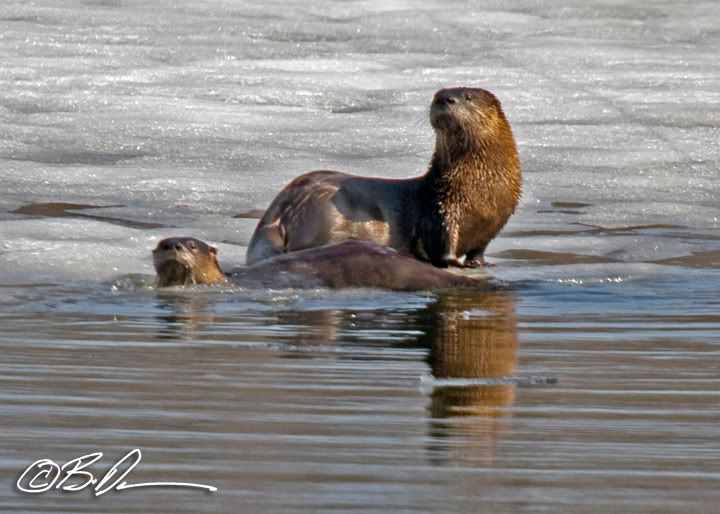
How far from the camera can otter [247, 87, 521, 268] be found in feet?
24.8

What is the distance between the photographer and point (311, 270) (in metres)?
6.56

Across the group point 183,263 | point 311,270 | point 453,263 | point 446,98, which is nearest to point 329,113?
point 446,98

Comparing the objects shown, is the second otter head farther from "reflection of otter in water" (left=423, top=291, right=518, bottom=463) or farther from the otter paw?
"reflection of otter in water" (left=423, top=291, right=518, bottom=463)

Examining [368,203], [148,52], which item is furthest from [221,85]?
[368,203]

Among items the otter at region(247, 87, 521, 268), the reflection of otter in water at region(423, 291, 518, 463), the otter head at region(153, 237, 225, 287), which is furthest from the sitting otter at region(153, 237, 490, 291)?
the otter at region(247, 87, 521, 268)

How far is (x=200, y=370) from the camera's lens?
165 inches

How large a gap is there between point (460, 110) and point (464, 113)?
2 centimetres

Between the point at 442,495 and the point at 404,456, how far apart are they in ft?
1.03

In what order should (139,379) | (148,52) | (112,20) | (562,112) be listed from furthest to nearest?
1. (112,20)
2. (148,52)
3. (562,112)
4. (139,379)

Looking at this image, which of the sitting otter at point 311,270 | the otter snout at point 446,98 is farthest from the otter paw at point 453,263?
the sitting otter at point 311,270

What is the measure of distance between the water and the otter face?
0.61 m

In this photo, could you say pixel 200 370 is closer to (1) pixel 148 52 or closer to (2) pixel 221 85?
(2) pixel 221 85

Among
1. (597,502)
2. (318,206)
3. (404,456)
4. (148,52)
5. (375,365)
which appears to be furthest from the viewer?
(148,52)

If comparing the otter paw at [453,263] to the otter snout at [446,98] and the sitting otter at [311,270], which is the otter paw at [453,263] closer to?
the otter snout at [446,98]
